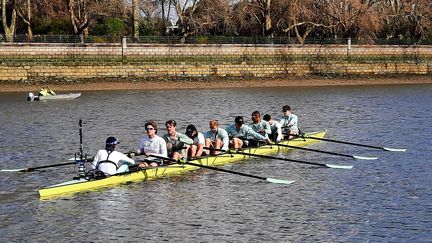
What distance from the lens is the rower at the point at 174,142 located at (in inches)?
869

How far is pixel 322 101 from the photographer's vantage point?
167ft

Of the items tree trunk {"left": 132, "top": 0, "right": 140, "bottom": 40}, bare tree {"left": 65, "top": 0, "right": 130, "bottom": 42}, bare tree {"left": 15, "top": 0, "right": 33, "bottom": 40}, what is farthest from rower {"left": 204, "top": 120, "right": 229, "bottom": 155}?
tree trunk {"left": 132, "top": 0, "right": 140, "bottom": 40}

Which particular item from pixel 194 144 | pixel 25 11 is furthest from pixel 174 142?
pixel 25 11

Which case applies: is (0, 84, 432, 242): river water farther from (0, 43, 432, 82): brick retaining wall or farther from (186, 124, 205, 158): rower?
(0, 43, 432, 82): brick retaining wall

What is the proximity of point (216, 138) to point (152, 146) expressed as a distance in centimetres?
323

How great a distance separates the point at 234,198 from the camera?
1955 cm

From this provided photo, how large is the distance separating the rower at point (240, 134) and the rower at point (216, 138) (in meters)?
0.82

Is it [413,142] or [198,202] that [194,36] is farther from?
[198,202]

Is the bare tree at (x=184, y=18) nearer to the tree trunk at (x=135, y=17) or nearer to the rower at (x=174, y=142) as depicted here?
the tree trunk at (x=135, y=17)

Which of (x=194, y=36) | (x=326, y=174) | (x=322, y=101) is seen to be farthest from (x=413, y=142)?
(x=194, y=36)

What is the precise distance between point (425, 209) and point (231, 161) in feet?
25.2

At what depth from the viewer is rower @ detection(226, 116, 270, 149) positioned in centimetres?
2500

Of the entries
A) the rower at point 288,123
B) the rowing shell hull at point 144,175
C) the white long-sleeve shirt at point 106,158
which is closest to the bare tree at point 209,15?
the rower at point 288,123

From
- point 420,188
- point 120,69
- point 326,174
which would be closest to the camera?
point 420,188
